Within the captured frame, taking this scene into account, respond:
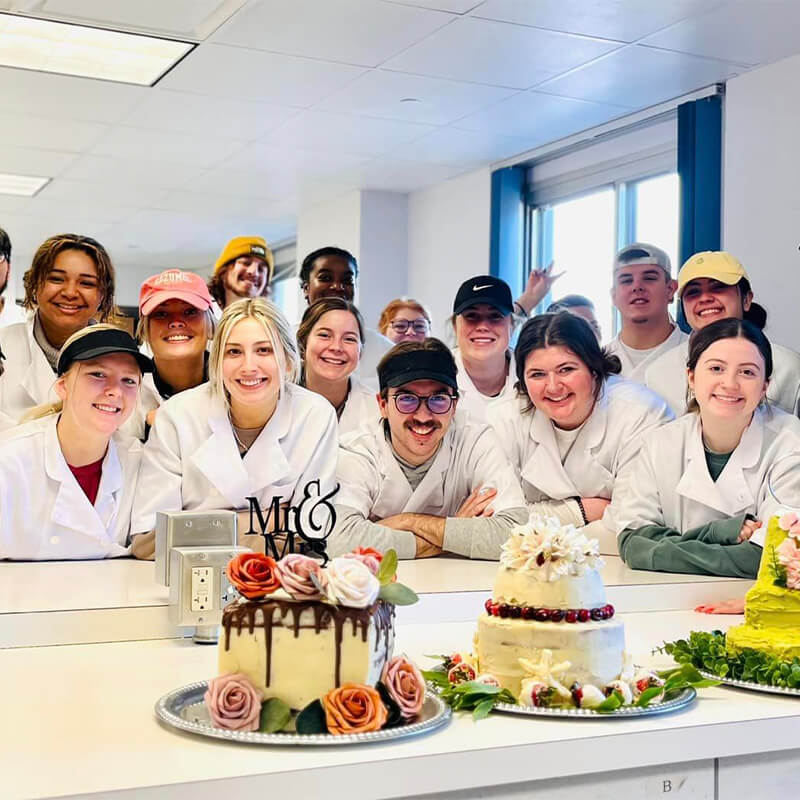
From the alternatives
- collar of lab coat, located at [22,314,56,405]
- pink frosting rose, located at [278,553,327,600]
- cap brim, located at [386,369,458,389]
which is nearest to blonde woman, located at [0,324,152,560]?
collar of lab coat, located at [22,314,56,405]

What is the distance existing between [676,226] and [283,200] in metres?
2.63

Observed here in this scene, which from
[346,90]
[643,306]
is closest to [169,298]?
[643,306]

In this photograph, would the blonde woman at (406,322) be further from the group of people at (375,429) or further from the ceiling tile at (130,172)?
the ceiling tile at (130,172)

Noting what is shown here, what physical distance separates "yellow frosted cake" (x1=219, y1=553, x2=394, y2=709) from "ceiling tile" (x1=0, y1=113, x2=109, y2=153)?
404 centimetres

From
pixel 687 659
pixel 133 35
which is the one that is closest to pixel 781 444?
pixel 687 659

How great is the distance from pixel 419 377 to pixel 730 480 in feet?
2.30

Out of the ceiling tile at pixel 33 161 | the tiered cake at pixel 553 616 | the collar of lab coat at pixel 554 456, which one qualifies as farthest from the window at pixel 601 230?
the tiered cake at pixel 553 616

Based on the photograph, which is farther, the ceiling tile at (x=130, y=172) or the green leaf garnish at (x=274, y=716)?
the ceiling tile at (x=130, y=172)

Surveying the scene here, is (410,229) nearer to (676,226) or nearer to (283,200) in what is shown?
(283,200)

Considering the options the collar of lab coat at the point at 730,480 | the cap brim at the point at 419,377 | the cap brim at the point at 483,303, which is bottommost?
the collar of lab coat at the point at 730,480

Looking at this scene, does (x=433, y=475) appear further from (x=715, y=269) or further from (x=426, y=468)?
(x=715, y=269)

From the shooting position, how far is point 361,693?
3.71 feet

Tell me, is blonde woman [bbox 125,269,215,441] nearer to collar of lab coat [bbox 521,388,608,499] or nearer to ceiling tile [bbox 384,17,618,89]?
collar of lab coat [bbox 521,388,608,499]

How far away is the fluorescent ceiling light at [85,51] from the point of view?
3764mm
